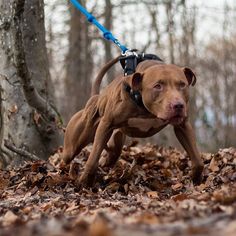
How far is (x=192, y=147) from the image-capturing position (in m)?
5.86

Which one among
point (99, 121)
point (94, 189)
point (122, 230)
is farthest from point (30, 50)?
point (122, 230)

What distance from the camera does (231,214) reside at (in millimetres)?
2754

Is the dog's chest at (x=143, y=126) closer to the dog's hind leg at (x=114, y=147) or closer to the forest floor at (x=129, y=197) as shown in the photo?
the forest floor at (x=129, y=197)

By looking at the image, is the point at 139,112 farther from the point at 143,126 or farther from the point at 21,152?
the point at 21,152

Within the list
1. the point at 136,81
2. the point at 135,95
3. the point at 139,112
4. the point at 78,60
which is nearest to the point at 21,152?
the point at 139,112

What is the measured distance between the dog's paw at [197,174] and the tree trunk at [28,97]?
2.81 metres

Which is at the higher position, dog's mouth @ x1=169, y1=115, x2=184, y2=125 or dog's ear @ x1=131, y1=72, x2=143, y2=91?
dog's ear @ x1=131, y1=72, x2=143, y2=91

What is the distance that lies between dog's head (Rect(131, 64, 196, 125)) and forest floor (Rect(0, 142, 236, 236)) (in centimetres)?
80

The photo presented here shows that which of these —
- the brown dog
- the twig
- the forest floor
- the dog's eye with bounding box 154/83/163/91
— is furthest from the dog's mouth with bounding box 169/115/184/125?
the twig

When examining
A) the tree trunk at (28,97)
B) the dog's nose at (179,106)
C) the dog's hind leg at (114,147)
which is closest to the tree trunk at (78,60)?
the tree trunk at (28,97)

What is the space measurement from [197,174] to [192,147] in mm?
307

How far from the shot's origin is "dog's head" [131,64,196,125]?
199 inches

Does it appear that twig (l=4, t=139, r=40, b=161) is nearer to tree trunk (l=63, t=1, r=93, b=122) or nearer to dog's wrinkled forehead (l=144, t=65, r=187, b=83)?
dog's wrinkled forehead (l=144, t=65, r=187, b=83)

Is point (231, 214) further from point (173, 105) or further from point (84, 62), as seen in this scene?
point (84, 62)
